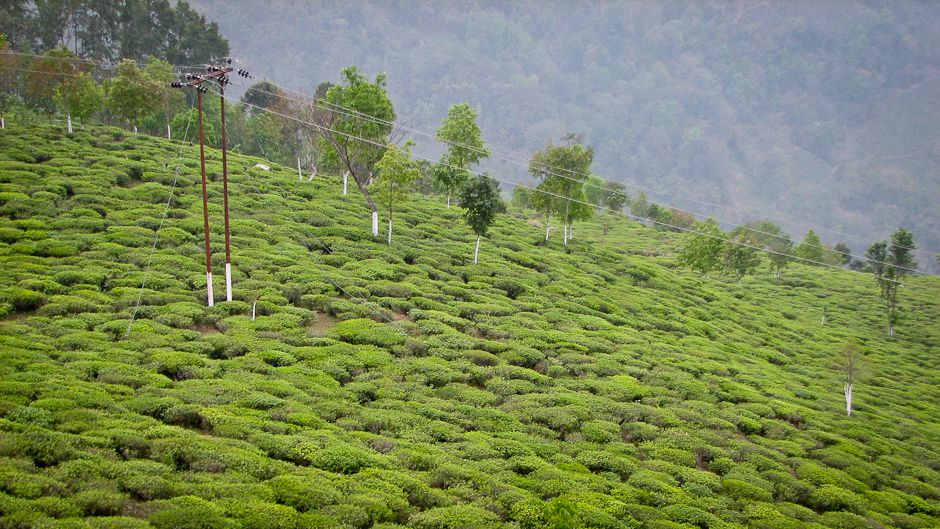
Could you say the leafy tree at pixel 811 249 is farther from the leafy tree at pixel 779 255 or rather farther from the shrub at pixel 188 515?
the shrub at pixel 188 515

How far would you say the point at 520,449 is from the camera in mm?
20656

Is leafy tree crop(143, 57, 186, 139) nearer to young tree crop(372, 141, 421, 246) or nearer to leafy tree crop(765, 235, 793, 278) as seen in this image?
young tree crop(372, 141, 421, 246)

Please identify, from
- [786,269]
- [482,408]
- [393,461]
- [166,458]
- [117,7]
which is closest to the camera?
[166,458]

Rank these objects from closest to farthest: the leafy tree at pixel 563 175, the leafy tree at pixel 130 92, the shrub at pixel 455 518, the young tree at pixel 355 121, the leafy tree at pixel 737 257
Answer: the shrub at pixel 455 518, the young tree at pixel 355 121, the leafy tree at pixel 563 175, the leafy tree at pixel 130 92, the leafy tree at pixel 737 257

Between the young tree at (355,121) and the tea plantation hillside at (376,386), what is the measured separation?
14.3ft

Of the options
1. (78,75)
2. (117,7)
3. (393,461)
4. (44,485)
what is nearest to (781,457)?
(393,461)

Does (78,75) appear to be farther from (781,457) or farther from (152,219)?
(781,457)

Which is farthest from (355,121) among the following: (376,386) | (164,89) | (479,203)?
(376,386)

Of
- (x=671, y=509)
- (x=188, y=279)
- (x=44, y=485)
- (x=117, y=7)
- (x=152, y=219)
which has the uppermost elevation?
(x=117, y=7)

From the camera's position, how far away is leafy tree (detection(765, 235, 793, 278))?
72.9 meters

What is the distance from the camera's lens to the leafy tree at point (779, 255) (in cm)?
7288

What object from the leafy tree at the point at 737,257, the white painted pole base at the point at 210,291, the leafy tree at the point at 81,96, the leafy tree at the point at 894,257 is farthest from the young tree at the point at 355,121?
the leafy tree at the point at 894,257

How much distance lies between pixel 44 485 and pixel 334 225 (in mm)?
28039

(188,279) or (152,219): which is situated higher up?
(152,219)
